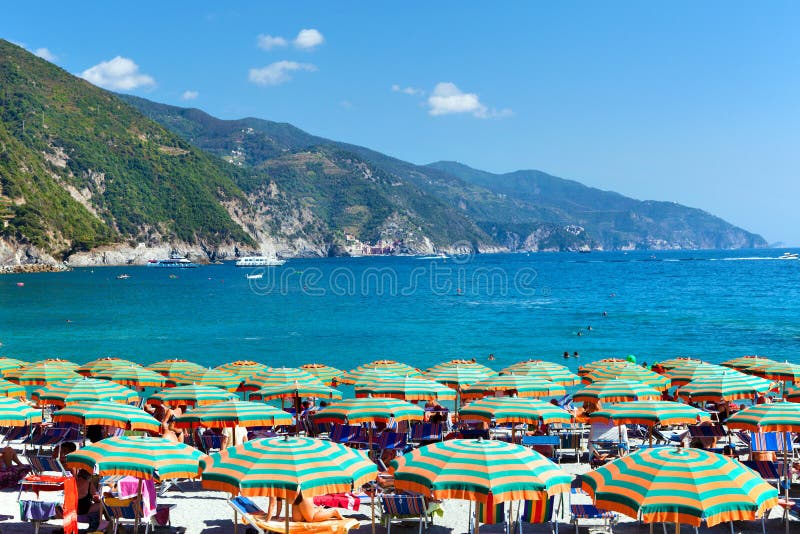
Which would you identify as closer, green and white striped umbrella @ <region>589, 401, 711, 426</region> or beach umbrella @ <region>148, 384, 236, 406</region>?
green and white striped umbrella @ <region>589, 401, 711, 426</region>

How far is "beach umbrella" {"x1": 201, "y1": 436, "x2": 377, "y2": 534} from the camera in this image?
8.55m

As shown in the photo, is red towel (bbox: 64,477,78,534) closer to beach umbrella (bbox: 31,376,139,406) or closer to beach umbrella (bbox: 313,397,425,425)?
beach umbrella (bbox: 313,397,425,425)

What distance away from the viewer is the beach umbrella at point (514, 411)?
13648 mm

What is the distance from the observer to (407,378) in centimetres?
1762

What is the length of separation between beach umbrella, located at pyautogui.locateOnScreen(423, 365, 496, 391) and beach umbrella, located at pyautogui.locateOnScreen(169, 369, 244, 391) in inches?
194

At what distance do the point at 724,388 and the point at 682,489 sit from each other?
1003 cm

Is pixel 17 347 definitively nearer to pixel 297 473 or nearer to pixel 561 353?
pixel 561 353

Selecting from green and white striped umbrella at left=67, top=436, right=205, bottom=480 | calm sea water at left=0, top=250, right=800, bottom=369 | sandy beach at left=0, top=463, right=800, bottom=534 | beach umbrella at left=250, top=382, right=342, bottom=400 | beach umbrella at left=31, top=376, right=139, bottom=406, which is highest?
green and white striped umbrella at left=67, top=436, right=205, bottom=480

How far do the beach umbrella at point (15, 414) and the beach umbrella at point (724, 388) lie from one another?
13.6 meters

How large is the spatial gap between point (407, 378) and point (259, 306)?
208 ft

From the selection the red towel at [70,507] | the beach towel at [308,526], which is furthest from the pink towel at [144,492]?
the beach towel at [308,526]

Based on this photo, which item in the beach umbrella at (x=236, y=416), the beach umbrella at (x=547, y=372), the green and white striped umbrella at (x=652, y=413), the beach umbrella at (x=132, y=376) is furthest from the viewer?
the beach umbrella at (x=132, y=376)

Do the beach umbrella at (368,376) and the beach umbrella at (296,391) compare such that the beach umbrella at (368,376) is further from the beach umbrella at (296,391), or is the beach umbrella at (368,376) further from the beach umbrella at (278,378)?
the beach umbrella at (278,378)

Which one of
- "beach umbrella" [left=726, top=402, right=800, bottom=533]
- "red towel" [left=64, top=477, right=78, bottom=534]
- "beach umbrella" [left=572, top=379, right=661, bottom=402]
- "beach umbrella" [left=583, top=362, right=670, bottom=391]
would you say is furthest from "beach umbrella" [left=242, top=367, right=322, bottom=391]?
"beach umbrella" [left=726, top=402, right=800, bottom=533]
